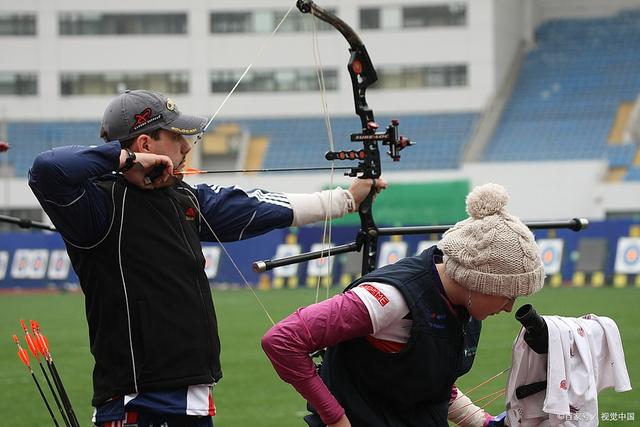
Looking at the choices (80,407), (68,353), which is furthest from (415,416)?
(68,353)

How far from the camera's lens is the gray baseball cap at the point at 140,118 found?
3473mm

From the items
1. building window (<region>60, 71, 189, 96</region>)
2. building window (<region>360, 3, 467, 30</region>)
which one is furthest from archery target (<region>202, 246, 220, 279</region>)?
building window (<region>360, 3, 467, 30</region>)

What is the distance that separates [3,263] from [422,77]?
15.7 meters

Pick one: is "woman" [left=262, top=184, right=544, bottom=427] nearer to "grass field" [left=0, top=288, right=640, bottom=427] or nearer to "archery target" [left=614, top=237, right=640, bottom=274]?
"grass field" [left=0, top=288, right=640, bottom=427]

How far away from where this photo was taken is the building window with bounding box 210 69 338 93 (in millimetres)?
36344

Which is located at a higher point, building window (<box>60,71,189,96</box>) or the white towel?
the white towel

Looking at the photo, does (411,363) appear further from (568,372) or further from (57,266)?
(57,266)

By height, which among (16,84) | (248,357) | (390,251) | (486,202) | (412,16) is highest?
(412,16)

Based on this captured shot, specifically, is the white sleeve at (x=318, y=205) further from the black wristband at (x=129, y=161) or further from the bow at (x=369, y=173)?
the black wristband at (x=129, y=161)

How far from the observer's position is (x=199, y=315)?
3.41 metres

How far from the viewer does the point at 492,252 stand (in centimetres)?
299

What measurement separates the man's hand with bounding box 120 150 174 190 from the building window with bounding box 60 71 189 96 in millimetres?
34119

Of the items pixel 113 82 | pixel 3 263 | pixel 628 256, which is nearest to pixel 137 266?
pixel 628 256

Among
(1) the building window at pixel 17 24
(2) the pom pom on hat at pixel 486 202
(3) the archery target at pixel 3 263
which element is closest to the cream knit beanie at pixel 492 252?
(2) the pom pom on hat at pixel 486 202
